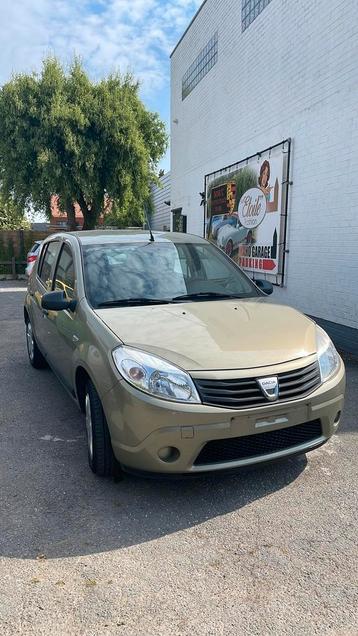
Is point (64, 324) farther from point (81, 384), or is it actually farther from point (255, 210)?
point (255, 210)

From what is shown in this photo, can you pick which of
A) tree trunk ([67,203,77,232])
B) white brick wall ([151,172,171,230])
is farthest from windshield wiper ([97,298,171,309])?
white brick wall ([151,172,171,230])

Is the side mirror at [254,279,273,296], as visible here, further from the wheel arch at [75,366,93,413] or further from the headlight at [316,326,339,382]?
the wheel arch at [75,366,93,413]

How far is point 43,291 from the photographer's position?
5.02 metres

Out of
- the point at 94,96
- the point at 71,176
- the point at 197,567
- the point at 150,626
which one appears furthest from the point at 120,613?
the point at 94,96

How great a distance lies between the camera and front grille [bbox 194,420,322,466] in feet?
9.04

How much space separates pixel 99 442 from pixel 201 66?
44.9ft

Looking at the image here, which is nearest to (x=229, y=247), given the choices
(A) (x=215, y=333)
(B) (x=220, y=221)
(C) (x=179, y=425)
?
(B) (x=220, y=221)

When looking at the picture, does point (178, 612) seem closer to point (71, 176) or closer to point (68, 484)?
point (68, 484)

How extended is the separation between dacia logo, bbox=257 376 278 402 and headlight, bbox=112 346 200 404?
1.28ft

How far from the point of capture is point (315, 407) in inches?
116

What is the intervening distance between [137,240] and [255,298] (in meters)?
1.23

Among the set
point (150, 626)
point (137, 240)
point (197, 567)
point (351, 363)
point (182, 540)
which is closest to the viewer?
point (150, 626)

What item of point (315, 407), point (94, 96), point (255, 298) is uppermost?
point (94, 96)

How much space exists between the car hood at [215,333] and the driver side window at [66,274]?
0.66 meters
